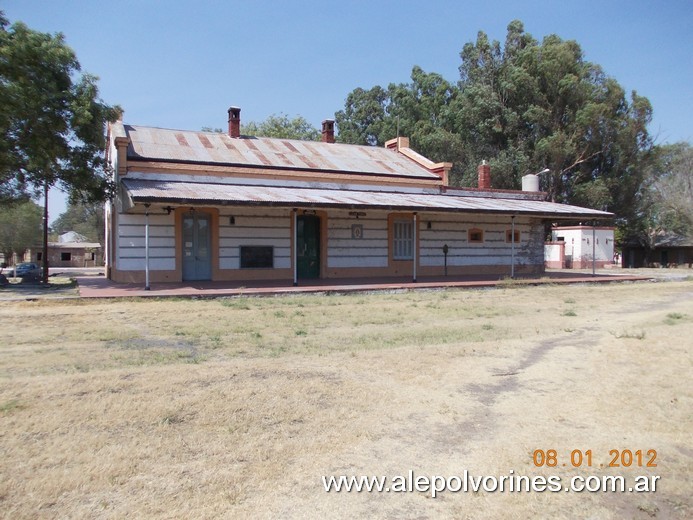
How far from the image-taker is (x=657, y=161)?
37.5 metres

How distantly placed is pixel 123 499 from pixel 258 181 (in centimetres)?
1540

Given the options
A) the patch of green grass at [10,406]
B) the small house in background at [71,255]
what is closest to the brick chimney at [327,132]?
the patch of green grass at [10,406]

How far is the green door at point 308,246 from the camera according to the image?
1800 centimetres

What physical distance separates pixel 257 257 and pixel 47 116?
284 inches

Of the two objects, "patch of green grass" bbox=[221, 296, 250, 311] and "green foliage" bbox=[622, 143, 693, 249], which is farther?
"green foliage" bbox=[622, 143, 693, 249]

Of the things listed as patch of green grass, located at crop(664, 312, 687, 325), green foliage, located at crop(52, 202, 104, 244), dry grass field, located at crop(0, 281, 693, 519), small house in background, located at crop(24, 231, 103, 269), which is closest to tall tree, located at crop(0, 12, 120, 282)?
dry grass field, located at crop(0, 281, 693, 519)

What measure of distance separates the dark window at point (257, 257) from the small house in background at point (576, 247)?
1915cm

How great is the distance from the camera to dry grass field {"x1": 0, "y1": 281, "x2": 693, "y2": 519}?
3.15m

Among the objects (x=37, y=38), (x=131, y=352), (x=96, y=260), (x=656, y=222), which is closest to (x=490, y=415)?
(x=131, y=352)

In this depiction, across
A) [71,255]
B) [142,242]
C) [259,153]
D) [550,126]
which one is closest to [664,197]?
[550,126]

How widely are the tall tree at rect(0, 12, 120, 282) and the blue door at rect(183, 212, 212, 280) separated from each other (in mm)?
3214

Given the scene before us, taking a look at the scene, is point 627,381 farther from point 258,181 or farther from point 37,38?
point 37,38

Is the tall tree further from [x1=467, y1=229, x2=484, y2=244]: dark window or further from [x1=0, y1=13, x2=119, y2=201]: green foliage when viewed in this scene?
[x1=467, y1=229, x2=484, y2=244]: dark window

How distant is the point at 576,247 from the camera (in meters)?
31.1
